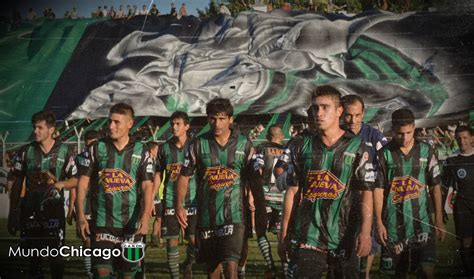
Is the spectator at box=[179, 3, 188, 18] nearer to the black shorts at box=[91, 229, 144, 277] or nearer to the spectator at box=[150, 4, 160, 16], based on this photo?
the spectator at box=[150, 4, 160, 16]

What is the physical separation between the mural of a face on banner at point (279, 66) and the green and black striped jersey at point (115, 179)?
0.35m

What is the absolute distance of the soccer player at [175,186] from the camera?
5816mm

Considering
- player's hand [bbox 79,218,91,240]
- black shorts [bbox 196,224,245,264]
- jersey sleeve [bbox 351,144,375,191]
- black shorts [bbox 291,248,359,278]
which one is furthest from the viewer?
player's hand [bbox 79,218,91,240]

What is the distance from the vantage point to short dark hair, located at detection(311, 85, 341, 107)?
5.48 metres

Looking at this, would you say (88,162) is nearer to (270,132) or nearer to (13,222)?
(13,222)

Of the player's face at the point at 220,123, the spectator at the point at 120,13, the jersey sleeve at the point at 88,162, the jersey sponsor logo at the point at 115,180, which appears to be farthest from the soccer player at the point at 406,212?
the spectator at the point at 120,13

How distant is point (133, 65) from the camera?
5852mm

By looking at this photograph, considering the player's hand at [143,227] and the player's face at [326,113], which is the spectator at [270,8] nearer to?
the player's face at [326,113]

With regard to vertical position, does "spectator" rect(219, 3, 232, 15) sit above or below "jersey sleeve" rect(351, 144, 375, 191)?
above

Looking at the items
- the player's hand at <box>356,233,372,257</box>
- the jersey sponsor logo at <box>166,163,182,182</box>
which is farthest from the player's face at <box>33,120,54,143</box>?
the player's hand at <box>356,233,372,257</box>

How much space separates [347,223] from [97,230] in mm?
2098

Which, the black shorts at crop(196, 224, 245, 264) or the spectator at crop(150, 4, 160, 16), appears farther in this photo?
the spectator at crop(150, 4, 160, 16)

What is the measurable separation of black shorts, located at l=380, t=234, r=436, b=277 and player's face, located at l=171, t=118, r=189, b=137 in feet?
A: 6.59

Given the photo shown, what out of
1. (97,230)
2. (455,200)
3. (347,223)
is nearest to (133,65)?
(97,230)
